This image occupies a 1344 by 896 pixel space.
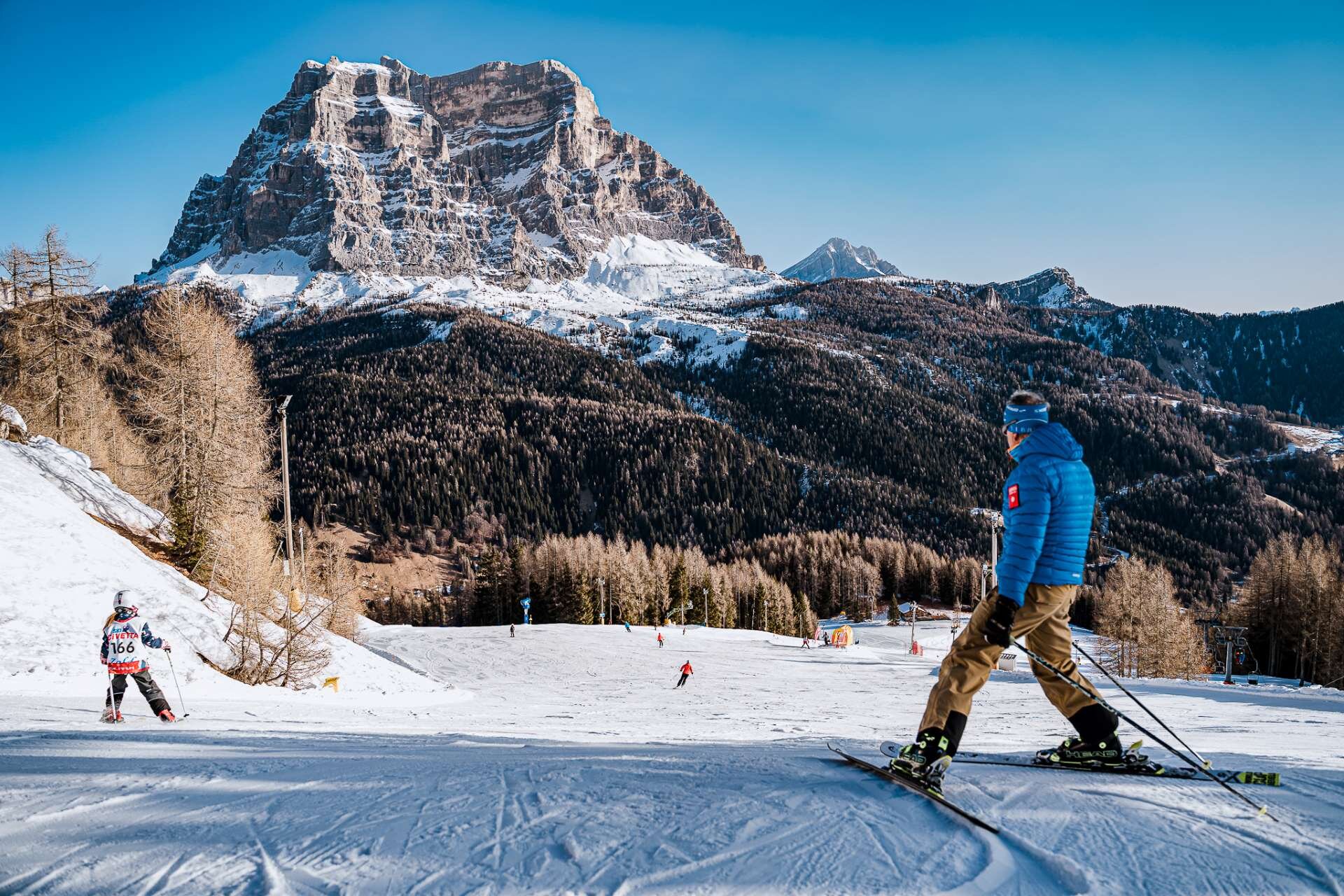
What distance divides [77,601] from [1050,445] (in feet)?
59.3

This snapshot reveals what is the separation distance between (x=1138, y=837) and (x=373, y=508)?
7034 inches

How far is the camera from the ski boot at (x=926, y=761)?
4707 millimetres

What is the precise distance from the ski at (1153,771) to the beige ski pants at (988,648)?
566 mm

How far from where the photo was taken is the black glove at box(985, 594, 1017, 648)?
15.4 feet

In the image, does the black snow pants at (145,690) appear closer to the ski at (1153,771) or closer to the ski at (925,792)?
the ski at (925,792)

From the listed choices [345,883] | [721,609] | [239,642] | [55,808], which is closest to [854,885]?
[345,883]

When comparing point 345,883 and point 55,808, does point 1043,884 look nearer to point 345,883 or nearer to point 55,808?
point 345,883

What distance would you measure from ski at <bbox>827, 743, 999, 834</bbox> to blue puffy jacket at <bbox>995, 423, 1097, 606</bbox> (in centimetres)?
118

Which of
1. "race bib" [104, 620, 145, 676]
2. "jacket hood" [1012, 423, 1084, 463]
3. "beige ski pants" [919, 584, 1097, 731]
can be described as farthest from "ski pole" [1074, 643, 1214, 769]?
"race bib" [104, 620, 145, 676]

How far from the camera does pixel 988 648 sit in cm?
479

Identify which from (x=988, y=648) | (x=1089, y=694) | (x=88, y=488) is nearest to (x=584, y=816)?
(x=988, y=648)

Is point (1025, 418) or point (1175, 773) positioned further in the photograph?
point (1175, 773)

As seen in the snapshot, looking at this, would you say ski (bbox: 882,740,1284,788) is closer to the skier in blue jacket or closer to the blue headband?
the skier in blue jacket

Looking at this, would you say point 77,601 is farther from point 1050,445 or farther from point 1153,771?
point 1153,771
